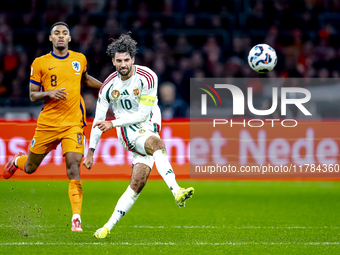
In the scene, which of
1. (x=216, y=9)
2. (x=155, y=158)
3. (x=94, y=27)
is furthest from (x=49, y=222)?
(x=216, y=9)

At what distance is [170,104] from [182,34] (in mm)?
2832

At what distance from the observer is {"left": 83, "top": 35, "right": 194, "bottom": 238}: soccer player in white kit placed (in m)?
6.25

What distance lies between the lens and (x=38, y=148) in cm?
724

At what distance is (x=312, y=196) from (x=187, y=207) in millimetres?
2725

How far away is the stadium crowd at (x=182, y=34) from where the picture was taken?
15.1 meters

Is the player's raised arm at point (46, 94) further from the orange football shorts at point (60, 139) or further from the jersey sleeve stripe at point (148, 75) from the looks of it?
the jersey sleeve stripe at point (148, 75)

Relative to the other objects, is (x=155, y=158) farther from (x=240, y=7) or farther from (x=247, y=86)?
(x=240, y=7)

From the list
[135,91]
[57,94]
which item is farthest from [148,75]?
[57,94]

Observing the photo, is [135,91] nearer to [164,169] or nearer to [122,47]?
[122,47]

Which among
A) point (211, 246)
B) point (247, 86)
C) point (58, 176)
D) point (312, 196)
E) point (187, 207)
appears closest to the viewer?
point (211, 246)

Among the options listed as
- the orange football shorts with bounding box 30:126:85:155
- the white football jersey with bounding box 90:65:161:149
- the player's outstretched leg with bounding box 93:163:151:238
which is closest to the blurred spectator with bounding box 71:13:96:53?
the orange football shorts with bounding box 30:126:85:155

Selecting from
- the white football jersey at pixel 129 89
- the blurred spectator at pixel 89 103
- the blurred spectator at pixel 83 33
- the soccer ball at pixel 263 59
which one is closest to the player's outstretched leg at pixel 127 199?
the white football jersey at pixel 129 89

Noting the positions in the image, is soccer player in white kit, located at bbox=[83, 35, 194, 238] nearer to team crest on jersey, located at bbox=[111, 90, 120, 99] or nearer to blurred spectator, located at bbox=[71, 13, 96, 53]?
team crest on jersey, located at bbox=[111, 90, 120, 99]

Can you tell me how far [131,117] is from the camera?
6301 millimetres
